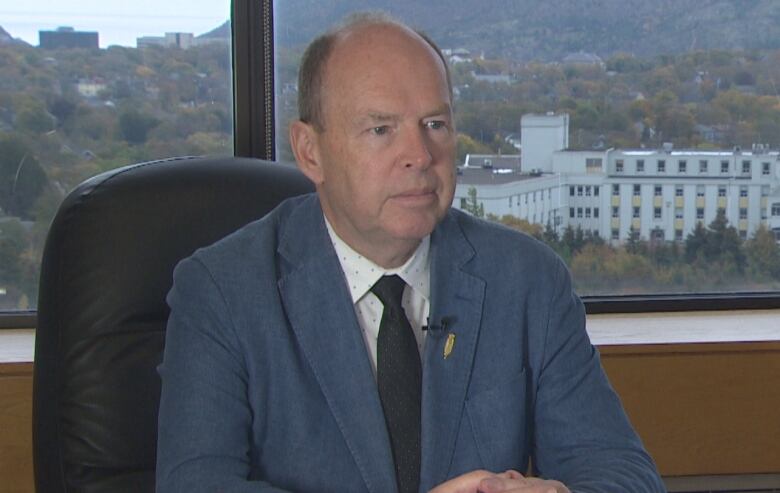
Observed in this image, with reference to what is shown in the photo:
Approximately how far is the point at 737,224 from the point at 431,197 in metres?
1.63

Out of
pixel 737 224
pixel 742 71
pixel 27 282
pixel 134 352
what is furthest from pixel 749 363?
pixel 27 282

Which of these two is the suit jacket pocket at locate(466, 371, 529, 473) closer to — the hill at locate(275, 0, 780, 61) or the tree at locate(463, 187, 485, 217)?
the tree at locate(463, 187, 485, 217)

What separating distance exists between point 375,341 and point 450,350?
12 centimetres

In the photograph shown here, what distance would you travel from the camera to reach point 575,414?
1752 mm

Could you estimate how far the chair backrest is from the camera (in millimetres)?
1724

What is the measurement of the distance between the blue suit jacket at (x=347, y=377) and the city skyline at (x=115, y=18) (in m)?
1.13

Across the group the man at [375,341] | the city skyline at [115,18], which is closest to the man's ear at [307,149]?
the man at [375,341]

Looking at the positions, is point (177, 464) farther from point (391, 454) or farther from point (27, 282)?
point (27, 282)

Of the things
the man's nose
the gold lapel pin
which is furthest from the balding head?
the gold lapel pin

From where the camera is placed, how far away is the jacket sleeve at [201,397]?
5.22ft

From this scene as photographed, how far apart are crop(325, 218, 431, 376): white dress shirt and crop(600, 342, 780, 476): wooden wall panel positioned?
894 millimetres

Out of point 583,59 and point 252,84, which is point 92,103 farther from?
point 583,59

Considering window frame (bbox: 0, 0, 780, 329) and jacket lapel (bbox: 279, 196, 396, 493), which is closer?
jacket lapel (bbox: 279, 196, 396, 493)

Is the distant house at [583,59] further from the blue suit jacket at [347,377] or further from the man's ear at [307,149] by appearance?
the man's ear at [307,149]
